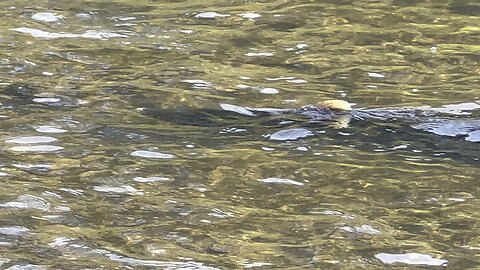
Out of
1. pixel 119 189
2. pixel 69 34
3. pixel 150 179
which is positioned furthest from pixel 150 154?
pixel 69 34

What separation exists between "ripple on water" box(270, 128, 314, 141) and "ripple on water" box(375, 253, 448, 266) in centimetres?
155

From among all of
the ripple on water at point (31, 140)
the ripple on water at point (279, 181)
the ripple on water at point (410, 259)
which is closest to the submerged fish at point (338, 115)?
the ripple on water at point (31, 140)

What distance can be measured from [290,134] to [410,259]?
1.69m

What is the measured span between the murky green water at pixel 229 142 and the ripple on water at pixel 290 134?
0.02 metres

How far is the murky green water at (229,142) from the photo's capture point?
388 centimetres

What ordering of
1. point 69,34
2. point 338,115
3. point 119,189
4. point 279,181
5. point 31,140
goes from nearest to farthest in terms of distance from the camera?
point 119,189, point 279,181, point 31,140, point 338,115, point 69,34

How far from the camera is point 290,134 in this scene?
529 centimetres

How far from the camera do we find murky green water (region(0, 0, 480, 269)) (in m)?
3.88

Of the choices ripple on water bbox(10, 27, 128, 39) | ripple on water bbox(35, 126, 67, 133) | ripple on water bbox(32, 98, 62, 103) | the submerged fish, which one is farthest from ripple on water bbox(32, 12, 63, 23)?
ripple on water bbox(35, 126, 67, 133)

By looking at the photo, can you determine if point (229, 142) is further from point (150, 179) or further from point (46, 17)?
point (46, 17)

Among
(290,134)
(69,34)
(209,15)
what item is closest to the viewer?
(290,134)

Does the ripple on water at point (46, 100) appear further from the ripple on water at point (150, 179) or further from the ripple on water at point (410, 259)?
the ripple on water at point (410, 259)

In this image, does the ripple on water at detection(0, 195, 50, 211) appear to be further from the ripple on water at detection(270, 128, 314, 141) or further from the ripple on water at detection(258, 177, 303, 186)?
the ripple on water at detection(270, 128, 314, 141)

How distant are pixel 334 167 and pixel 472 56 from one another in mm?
2520
